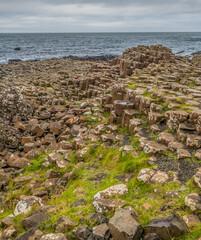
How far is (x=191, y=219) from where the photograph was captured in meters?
5.07

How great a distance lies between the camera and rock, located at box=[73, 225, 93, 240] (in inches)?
202

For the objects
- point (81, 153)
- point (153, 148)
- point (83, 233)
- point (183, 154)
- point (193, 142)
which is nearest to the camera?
point (83, 233)

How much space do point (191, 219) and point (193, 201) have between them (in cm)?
52

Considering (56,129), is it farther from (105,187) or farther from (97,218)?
(97,218)

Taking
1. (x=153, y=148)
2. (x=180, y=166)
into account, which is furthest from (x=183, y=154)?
(x=153, y=148)

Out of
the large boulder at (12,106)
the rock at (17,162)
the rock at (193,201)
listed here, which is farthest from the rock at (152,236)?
the large boulder at (12,106)

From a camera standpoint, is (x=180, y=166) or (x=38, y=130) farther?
(x=38, y=130)

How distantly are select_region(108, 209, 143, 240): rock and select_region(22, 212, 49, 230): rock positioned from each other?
6.70ft

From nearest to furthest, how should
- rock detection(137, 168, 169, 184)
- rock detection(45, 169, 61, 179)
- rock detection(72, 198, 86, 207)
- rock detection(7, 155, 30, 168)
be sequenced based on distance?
1. rock detection(72, 198, 86, 207)
2. rock detection(137, 168, 169, 184)
3. rock detection(45, 169, 61, 179)
4. rock detection(7, 155, 30, 168)

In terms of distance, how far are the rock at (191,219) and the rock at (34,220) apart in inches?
136

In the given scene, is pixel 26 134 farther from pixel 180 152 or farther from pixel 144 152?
pixel 180 152

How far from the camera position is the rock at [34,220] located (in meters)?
6.06

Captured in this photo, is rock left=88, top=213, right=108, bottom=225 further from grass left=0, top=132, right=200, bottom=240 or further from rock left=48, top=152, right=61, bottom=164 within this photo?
rock left=48, top=152, right=61, bottom=164

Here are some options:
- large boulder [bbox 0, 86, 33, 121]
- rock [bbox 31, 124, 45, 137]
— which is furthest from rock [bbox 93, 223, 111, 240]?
large boulder [bbox 0, 86, 33, 121]
